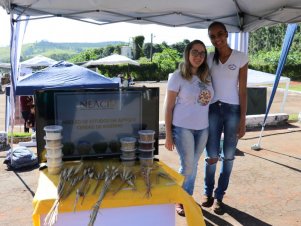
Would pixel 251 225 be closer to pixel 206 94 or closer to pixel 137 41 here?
pixel 206 94

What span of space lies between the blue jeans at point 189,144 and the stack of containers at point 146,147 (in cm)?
61

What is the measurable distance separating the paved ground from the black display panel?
1.23 m

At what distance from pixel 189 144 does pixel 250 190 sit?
1.63 m

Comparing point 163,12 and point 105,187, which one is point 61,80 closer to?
point 163,12

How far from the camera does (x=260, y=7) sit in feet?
13.2

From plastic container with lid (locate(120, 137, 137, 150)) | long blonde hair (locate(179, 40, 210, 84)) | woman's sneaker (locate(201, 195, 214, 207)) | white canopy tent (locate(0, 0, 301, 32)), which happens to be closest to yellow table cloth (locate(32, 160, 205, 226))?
plastic container with lid (locate(120, 137, 137, 150))

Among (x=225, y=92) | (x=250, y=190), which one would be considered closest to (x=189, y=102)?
(x=225, y=92)

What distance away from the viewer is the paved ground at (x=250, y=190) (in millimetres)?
3514

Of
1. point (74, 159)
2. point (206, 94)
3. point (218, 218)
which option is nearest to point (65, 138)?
point (74, 159)

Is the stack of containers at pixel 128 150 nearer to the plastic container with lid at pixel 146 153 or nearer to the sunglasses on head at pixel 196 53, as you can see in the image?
the plastic container with lid at pixel 146 153

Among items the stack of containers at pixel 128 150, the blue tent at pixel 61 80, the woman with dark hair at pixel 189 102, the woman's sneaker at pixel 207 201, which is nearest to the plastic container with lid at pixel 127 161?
the stack of containers at pixel 128 150

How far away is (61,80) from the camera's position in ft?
24.9

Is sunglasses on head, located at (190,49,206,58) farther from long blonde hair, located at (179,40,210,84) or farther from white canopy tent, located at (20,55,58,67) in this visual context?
white canopy tent, located at (20,55,58,67)

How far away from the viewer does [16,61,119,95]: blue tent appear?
7011 millimetres
